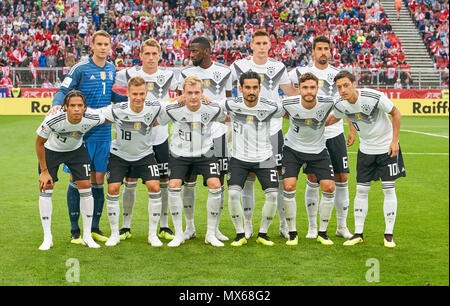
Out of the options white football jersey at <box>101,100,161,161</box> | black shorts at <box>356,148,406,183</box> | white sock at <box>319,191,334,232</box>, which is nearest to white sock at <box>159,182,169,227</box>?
white football jersey at <box>101,100,161,161</box>

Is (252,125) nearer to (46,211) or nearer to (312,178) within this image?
(312,178)

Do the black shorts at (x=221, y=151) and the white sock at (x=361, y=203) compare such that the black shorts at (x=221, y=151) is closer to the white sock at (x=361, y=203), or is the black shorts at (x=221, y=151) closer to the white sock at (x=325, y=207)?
the white sock at (x=325, y=207)

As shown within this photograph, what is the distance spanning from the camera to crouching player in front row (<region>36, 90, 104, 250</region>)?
703 centimetres

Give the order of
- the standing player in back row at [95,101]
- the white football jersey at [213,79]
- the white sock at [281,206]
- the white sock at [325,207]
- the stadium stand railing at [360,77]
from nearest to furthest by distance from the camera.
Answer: the white sock at [325,207] → the standing player in back row at [95,101] → the white football jersey at [213,79] → the white sock at [281,206] → the stadium stand railing at [360,77]

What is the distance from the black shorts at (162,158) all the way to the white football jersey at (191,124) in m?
0.36

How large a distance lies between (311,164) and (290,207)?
1.81 feet

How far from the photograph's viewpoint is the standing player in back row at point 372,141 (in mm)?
7203

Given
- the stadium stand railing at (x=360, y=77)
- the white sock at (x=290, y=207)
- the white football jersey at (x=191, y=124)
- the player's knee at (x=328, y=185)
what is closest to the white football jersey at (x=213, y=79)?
the white football jersey at (x=191, y=124)

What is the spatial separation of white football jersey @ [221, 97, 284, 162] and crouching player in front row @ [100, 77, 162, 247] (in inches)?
34.4

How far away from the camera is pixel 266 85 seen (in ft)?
25.9

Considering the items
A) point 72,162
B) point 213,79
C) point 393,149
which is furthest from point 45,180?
point 393,149

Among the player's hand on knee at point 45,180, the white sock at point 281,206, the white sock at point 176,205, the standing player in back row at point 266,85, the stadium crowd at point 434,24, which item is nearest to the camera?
the player's hand on knee at point 45,180

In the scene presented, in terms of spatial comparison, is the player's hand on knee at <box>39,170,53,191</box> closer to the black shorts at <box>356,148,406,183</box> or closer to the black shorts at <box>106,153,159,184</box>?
the black shorts at <box>106,153,159,184</box>
